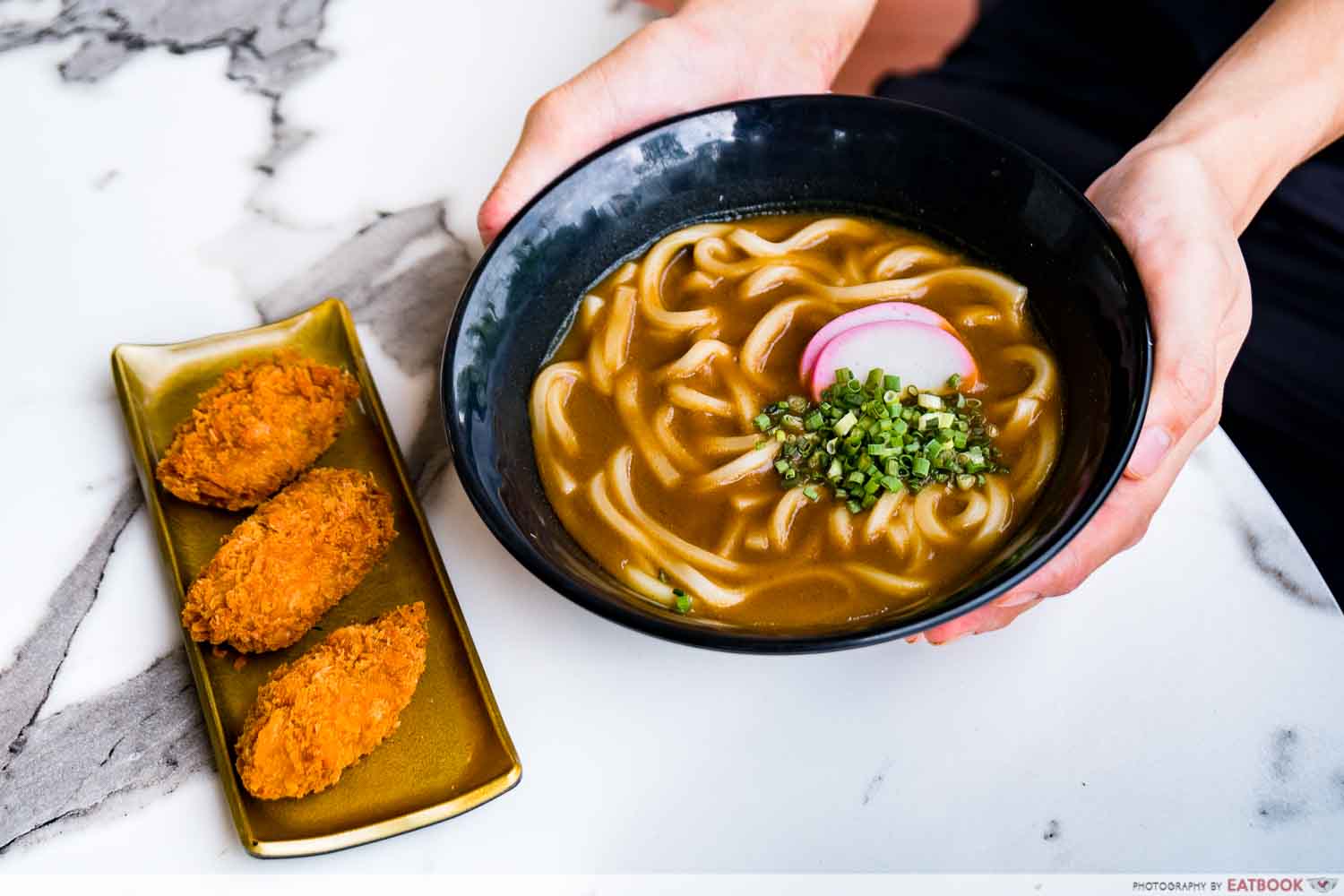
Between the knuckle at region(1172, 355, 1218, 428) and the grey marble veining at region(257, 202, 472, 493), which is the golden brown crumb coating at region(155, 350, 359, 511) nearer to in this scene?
the grey marble veining at region(257, 202, 472, 493)

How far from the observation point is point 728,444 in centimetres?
261

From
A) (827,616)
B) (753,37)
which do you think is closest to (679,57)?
(753,37)

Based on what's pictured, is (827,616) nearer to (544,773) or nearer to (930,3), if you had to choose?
(544,773)

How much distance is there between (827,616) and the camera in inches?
91.4

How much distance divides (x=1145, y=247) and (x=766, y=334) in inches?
33.3

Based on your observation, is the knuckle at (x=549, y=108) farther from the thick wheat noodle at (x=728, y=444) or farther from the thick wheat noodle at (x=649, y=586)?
the thick wheat noodle at (x=649, y=586)

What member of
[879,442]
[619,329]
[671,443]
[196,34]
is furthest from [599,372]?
[196,34]

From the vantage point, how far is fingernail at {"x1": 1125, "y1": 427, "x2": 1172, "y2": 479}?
2260mm

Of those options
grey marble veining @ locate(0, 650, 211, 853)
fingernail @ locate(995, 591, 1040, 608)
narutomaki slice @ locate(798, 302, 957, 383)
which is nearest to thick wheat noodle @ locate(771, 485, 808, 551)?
narutomaki slice @ locate(798, 302, 957, 383)

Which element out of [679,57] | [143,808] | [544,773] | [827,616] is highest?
[679,57]

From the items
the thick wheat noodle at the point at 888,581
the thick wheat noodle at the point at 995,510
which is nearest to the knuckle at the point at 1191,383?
the thick wheat noodle at the point at 995,510

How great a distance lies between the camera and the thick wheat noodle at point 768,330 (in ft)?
9.03

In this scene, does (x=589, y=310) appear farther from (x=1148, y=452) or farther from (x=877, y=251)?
(x=1148, y=452)

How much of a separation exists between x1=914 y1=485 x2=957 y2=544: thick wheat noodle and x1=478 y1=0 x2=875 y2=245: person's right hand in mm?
1156
